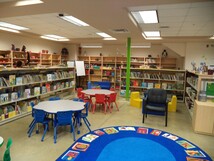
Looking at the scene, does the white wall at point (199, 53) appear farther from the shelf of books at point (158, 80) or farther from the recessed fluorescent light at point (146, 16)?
the recessed fluorescent light at point (146, 16)

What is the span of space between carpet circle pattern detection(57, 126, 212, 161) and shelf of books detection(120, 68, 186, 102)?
4712 millimetres

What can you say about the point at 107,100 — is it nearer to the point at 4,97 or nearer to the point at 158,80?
the point at 4,97

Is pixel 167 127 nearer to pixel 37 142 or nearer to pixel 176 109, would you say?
pixel 176 109

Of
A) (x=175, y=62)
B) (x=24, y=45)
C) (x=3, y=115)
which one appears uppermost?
(x=24, y=45)

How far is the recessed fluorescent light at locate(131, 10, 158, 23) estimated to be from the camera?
4.54 metres

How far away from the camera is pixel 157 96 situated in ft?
19.0

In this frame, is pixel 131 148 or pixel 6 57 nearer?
pixel 131 148

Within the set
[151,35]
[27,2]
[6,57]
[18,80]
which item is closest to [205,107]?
[151,35]

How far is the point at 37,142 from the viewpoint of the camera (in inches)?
154

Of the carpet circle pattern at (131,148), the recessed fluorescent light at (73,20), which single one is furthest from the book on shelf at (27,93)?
the carpet circle pattern at (131,148)

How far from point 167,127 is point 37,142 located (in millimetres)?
3579

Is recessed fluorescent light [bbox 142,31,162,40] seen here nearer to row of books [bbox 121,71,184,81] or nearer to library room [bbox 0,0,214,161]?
library room [bbox 0,0,214,161]

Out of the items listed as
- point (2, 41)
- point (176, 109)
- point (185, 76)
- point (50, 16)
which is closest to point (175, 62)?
point (185, 76)

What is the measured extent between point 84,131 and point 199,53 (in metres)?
7.81
